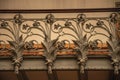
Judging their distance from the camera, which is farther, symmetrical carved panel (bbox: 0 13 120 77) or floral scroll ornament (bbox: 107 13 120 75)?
symmetrical carved panel (bbox: 0 13 120 77)

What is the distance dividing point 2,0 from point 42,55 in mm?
4438

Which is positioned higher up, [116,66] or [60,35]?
[60,35]

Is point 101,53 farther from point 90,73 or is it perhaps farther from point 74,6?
point 74,6

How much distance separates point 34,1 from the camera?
13.1 m

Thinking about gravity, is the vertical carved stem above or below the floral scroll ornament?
below

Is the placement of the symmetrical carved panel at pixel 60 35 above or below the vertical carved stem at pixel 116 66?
above

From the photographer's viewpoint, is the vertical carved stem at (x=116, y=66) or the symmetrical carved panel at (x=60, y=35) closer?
the vertical carved stem at (x=116, y=66)

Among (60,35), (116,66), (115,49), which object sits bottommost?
(116,66)

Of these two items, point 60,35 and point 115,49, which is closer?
point 115,49

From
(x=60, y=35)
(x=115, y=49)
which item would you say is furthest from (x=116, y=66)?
(x=60, y=35)

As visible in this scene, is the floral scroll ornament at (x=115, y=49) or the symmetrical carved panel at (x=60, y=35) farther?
the symmetrical carved panel at (x=60, y=35)

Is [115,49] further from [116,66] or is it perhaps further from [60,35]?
[60,35]

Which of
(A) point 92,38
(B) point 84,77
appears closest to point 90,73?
(B) point 84,77

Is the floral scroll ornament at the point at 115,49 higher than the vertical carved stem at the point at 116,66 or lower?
higher
